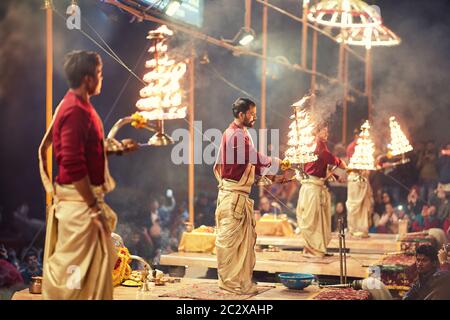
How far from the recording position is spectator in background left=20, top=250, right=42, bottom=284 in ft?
29.1

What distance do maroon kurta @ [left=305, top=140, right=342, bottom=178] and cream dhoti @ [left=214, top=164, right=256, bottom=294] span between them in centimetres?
288

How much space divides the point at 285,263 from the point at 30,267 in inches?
A: 132

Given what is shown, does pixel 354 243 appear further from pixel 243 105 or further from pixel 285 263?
pixel 243 105

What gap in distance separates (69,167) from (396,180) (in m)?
10.3

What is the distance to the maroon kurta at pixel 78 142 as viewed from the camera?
486cm

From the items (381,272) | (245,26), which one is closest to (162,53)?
(381,272)

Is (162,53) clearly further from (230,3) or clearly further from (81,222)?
(230,3)

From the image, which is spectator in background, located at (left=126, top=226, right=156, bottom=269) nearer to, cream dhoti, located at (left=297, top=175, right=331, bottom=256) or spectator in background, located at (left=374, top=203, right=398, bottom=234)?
cream dhoti, located at (left=297, top=175, right=331, bottom=256)

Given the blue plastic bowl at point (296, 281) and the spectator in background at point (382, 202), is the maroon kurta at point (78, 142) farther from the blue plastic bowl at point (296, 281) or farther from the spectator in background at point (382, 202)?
the spectator in background at point (382, 202)

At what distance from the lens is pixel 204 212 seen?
12.4m

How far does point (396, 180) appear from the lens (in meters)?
14.1

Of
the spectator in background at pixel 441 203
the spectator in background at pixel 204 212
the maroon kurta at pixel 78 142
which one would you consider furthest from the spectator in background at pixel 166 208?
the maroon kurta at pixel 78 142

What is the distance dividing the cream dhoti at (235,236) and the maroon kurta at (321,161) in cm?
288
